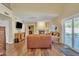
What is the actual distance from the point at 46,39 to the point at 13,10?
2575 mm

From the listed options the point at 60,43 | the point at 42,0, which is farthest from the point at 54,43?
the point at 42,0

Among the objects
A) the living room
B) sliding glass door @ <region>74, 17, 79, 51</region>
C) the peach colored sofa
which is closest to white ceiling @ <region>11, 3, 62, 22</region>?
the living room

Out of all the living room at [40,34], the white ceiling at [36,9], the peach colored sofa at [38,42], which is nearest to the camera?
the living room at [40,34]

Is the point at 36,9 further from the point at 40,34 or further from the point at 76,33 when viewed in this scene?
the point at 76,33

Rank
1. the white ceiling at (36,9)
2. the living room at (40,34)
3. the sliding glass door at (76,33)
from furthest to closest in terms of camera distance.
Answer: the white ceiling at (36,9) → the living room at (40,34) → the sliding glass door at (76,33)

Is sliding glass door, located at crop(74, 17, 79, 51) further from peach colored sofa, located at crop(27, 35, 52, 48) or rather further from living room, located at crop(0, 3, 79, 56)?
peach colored sofa, located at crop(27, 35, 52, 48)

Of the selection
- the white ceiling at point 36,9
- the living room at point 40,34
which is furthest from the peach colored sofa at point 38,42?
the white ceiling at point 36,9

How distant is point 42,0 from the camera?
3.22 metres

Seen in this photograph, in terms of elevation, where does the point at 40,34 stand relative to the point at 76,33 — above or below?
below

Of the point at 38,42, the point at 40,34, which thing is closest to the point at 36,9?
the point at 40,34

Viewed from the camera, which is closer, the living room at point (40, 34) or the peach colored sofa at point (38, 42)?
the living room at point (40, 34)

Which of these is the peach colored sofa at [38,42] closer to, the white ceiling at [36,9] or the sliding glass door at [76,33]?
the sliding glass door at [76,33]

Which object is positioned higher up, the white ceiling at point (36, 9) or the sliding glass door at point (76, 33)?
the white ceiling at point (36, 9)

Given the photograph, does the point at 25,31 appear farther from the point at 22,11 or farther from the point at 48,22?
the point at 22,11
